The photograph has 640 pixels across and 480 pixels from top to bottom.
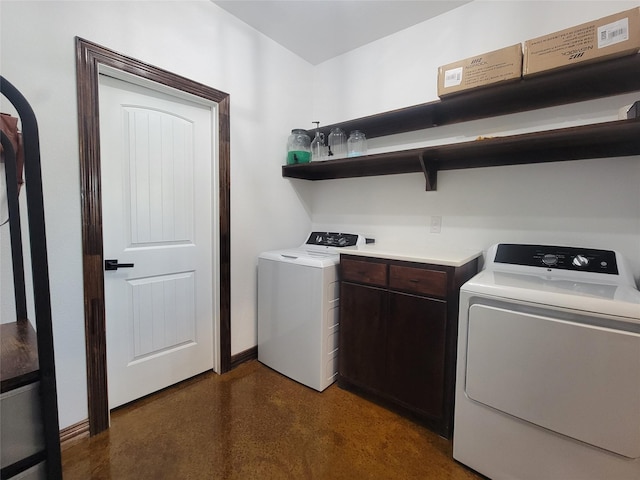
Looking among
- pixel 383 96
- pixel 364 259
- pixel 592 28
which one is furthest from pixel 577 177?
pixel 383 96

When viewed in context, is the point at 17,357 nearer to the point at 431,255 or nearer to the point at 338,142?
the point at 431,255

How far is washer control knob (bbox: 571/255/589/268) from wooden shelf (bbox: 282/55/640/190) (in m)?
0.54

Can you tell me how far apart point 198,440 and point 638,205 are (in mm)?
2597

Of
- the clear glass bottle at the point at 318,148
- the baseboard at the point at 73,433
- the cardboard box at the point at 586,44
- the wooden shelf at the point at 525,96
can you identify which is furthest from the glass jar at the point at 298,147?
the baseboard at the point at 73,433

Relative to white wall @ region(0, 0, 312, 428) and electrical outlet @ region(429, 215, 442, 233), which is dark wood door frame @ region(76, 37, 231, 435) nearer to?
white wall @ region(0, 0, 312, 428)

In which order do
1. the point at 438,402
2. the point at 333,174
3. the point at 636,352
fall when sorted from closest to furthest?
the point at 636,352, the point at 438,402, the point at 333,174

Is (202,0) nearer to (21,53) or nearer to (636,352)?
(21,53)

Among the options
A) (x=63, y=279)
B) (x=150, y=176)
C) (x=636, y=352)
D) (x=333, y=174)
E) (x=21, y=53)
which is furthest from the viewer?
(x=333, y=174)

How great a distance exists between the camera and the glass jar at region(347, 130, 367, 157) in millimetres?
2396

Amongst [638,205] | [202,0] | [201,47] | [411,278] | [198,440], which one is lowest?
[198,440]

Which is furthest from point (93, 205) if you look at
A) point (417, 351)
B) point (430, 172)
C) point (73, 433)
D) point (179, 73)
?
point (430, 172)

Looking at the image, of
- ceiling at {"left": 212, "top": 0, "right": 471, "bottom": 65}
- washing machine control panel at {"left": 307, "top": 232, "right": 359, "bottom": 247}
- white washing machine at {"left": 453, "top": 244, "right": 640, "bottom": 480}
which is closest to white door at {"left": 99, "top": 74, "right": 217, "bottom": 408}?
ceiling at {"left": 212, "top": 0, "right": 471, "bottom": 65}

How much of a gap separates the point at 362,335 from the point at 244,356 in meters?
1.06

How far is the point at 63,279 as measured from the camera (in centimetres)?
147
